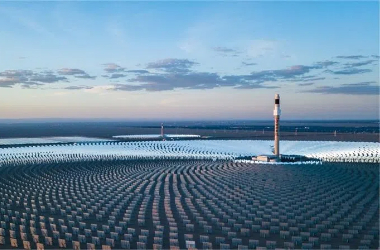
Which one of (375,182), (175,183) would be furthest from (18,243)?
(375,182)

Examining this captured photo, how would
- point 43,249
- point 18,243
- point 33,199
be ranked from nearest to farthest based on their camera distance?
point 43,249
point 18,243
point 33,199

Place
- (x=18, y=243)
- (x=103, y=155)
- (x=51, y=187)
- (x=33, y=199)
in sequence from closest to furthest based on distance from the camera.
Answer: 1. (x=18, y=243)
2. (x=33, y=199)
3. (x=51, y=187)
4. (x=103, y=155)

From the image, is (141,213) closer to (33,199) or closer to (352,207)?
(33,199)

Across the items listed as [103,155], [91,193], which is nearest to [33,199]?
[91,193]

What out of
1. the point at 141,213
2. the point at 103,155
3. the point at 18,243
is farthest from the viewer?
the point at 103,155

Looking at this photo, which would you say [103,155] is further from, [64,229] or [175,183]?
[64,229]

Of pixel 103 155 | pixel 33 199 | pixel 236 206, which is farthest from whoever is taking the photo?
pixel 103 155

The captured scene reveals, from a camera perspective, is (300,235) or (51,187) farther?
(51,187)
